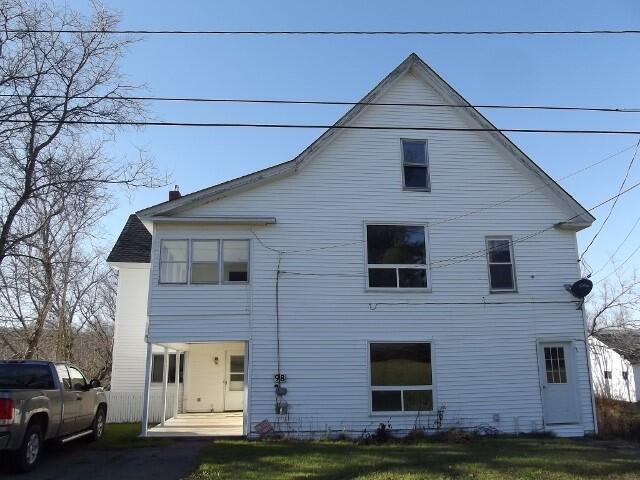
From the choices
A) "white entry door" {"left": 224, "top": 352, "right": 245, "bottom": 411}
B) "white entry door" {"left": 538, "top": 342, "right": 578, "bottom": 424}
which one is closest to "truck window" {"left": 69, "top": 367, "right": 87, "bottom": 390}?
"white entry door" {"left": 224, "top": 352, "right": 245, "bottom": 411}

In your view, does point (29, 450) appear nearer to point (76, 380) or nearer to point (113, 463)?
point (113, 463)

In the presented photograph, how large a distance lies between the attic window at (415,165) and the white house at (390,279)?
0.19 feet

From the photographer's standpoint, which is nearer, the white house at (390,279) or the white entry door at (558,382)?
the white house at (390,279)

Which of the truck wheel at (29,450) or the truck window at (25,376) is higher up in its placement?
the truck window at (25,376)

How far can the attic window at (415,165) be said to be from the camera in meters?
16.5

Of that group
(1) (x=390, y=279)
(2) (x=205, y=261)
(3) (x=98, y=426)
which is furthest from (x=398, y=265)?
(3) (x=98, y=426)

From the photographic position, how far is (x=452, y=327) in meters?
15.5

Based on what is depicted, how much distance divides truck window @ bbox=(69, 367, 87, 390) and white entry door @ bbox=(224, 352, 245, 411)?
25.4 ft

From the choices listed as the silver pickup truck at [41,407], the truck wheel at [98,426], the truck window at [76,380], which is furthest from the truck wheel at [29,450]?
the truck wheel at [98,426]

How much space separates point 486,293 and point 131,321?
12429mm

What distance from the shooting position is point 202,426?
16312mm

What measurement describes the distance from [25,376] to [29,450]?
5.74 ft

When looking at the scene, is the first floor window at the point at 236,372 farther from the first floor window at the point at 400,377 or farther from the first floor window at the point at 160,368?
the first floor window at the point at 400,377

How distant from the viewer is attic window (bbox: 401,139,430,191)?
16469mm
